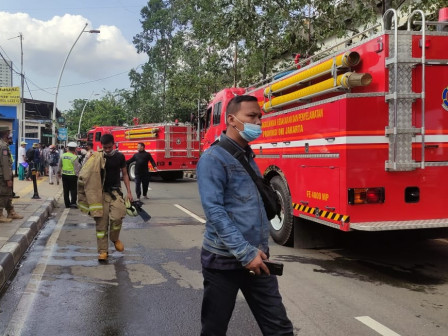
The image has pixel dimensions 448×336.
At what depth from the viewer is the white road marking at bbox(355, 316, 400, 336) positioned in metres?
3.85

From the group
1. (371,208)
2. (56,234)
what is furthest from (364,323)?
(56,234)

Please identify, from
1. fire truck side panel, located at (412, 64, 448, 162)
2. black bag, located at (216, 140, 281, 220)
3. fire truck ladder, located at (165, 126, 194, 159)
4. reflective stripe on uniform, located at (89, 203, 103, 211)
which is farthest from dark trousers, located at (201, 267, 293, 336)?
fire truck ladder, located at (165, 126, 194, 159)

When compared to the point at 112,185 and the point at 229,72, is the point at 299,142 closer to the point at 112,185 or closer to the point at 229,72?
the point at 112,185

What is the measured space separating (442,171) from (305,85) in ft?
7.62

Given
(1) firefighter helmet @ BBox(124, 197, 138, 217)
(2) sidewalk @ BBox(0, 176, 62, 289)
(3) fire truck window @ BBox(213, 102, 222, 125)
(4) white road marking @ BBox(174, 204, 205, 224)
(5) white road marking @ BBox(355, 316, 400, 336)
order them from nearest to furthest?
(5) white road marking @ BBox(355, 316, 400, 336)
(2) sidewalk @ BBox(0, 176, 62, 289)
(1) firefighter helmet @ BBox(124, 197, 138, 217)
(4) white road marking @ BBox(174, 204, 205, 224)
(3) fire truck window @ BBox(213, 102, 222, 125)

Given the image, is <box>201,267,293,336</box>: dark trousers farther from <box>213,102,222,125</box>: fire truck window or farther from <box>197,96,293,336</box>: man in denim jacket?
<box>213,102,222,125</box>: fire truck window

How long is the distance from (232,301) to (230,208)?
0.53 metres

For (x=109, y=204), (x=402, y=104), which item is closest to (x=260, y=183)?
(x=402, y=104)

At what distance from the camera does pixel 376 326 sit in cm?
401

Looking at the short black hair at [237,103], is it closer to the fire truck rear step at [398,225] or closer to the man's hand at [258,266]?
the man's hand at [258,266]

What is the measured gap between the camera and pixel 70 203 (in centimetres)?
1277

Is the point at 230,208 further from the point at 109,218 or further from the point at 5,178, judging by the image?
the point at 5,178

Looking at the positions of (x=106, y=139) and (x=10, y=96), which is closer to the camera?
(x=106, y=139)

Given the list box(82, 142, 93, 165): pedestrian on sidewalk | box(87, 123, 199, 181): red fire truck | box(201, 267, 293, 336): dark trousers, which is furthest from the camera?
box(87, 123, 199, 181): red fire truck
